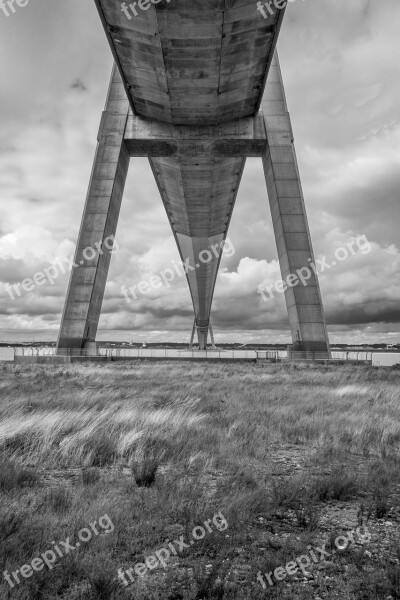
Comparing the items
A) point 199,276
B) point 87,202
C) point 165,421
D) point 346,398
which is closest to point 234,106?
point 87,202

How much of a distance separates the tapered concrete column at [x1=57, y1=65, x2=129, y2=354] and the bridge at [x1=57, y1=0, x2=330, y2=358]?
63mm

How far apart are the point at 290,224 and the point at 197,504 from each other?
25309 mm

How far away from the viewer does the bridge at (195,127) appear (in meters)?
21.0

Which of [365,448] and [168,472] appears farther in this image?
[365,448]

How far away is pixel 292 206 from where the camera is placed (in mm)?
27969

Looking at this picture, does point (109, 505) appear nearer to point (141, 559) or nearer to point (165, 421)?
point (141, 559)

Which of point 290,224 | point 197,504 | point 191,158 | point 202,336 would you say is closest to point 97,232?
point 191,158

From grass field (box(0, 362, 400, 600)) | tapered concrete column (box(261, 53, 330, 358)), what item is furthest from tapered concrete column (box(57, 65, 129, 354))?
grass field (box(0, 362, 400, 600))

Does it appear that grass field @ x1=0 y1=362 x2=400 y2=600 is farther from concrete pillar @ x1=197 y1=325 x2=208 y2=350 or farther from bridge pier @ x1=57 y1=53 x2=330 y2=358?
concrete pillar @ x1=197 y1=325 x2=208 y2=350

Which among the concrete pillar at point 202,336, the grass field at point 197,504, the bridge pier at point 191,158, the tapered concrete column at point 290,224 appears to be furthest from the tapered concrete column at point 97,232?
the concrete pillar at point 202,336

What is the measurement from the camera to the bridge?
826 inches

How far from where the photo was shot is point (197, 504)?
4.00 metres

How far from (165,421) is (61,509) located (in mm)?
4009

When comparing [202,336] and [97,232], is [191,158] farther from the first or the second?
[202,336]
